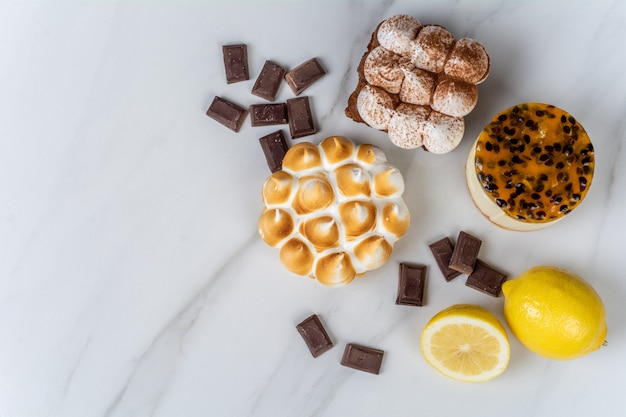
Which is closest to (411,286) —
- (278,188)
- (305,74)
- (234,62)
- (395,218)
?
(395,218)

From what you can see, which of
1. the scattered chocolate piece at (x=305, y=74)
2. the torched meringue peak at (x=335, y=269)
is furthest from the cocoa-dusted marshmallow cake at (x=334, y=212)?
the scattered chocolate piece at (x=305, y=74)

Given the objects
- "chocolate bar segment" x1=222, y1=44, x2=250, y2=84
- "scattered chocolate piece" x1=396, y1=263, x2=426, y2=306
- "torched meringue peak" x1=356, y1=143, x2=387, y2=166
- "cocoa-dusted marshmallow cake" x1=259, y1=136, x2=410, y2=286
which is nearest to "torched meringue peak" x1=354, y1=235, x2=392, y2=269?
"cocoa-dusted marshmallow cake" x1=259, y1=136, x2=410, y2=286

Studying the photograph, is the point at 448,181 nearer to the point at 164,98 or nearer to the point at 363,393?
the point at 363,393

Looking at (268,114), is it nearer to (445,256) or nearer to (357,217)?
(357,217)

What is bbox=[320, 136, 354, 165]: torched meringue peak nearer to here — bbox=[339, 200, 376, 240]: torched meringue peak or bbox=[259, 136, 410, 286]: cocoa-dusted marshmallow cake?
bbox=[259, 136, 410, 286]: cocoa-dusted marshmallow cake

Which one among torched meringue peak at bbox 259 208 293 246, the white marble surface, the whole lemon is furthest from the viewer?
the white marble surface

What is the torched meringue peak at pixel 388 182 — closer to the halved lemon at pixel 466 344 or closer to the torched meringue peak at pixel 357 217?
the torched meringue peak at pixel 357 217
